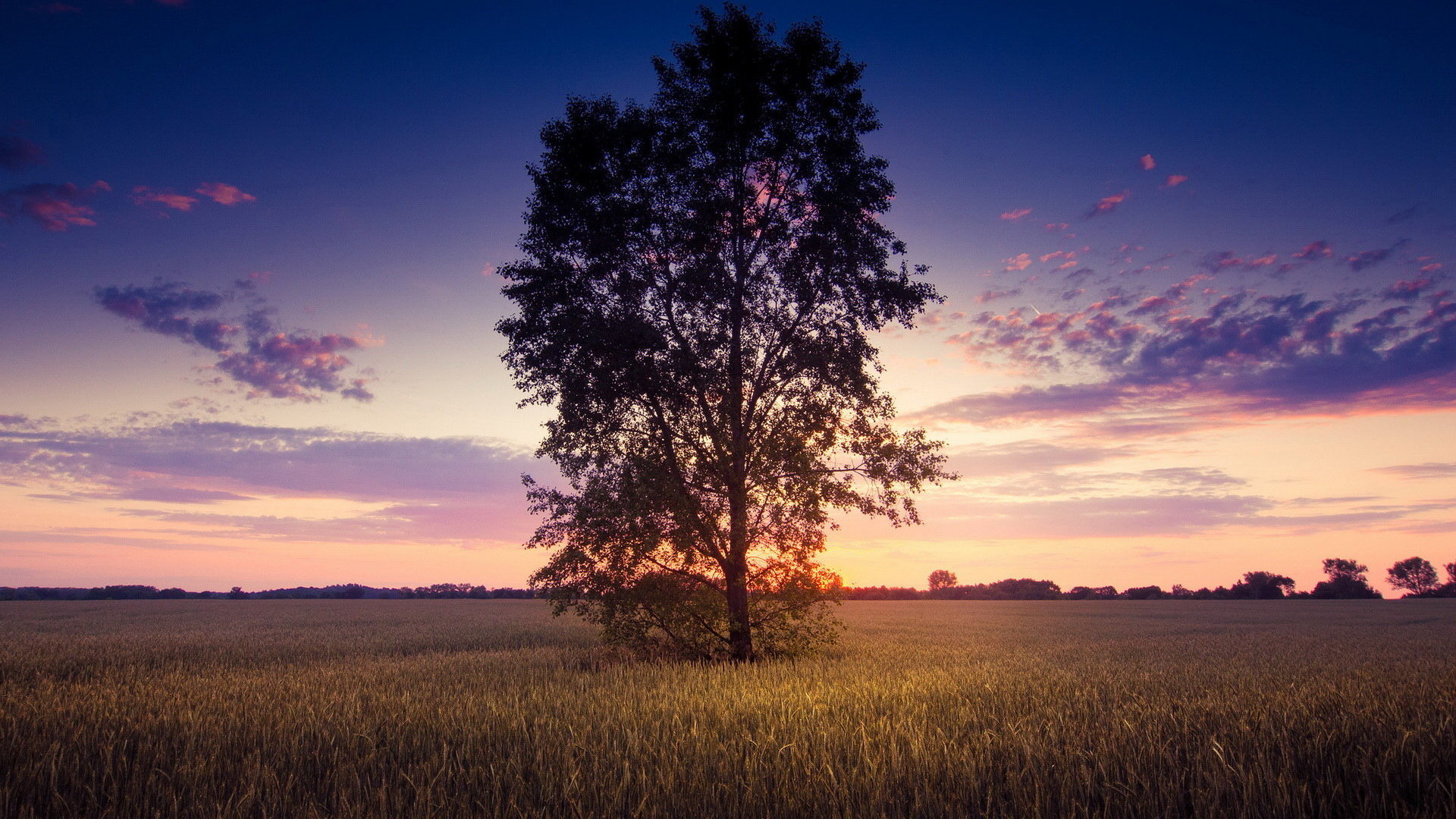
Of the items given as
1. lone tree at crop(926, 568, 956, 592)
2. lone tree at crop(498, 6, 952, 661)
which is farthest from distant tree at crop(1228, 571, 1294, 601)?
lone tree at crop(498, 6, 952, 661)

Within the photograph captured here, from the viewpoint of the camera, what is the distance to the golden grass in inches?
188

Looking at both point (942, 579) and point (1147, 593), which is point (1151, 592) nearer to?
point (1147, 593)

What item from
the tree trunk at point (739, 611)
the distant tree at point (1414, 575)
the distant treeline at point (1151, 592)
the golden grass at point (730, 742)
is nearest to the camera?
the golden grass at point (730, 742)

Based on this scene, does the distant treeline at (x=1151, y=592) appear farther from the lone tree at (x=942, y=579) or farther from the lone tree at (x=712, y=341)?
the lone tree at (x=712, y=341)

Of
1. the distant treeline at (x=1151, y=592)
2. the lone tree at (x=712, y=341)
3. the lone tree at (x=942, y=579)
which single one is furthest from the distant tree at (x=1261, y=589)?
the lone tree at (x=712, y=341)

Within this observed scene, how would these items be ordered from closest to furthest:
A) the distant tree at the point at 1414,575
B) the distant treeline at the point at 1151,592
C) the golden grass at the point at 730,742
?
1. the golden grass at the point at 730,742
2. the distant treeline at the point at 1151,592
3. the distant tree at the point at 1414,575

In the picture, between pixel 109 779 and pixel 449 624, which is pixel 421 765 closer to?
pixel 109 779

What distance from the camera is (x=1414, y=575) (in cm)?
15150

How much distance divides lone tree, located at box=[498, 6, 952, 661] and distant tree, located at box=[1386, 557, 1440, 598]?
203 m

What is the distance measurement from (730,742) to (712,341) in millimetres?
10535

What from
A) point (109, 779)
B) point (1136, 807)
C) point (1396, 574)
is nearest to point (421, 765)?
point (109, 779)

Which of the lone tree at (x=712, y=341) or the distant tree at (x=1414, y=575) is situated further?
the distant tree at (x=1414, y=575)

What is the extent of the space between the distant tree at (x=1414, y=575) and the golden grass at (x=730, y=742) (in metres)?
199

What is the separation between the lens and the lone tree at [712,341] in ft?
49.9
